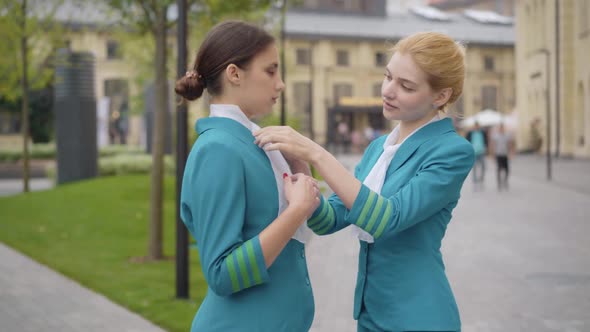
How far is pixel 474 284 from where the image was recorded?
8.29 metres

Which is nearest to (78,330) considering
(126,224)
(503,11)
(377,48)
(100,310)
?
(100,310)

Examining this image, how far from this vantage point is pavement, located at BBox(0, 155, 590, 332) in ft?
21.7

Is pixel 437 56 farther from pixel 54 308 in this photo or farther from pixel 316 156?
pixel 54 308

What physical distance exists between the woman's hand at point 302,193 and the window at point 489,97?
224 feet

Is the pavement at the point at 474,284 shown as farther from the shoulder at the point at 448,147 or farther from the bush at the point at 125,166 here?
the bush at the point at 125,166

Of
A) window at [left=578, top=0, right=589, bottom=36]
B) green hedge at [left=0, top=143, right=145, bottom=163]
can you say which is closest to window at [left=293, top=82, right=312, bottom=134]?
window at [left=578, top=0, right=589, bottom=36]

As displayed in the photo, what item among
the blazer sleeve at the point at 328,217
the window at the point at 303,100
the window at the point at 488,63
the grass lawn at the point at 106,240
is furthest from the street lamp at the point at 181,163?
the window at the point at 488,63

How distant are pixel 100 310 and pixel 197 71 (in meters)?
4.98

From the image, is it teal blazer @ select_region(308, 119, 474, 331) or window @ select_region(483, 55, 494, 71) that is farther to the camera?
window @ select_region(483, 55, 494, 71)

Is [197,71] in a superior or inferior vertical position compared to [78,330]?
superior

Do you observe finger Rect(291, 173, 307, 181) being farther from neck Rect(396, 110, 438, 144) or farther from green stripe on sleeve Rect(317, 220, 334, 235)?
neck Rect(396, 110, 438, 144)

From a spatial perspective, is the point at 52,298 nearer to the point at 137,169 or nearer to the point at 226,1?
the point at 226,1

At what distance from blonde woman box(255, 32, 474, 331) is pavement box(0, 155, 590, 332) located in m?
3.89

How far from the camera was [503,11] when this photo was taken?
95.4m
